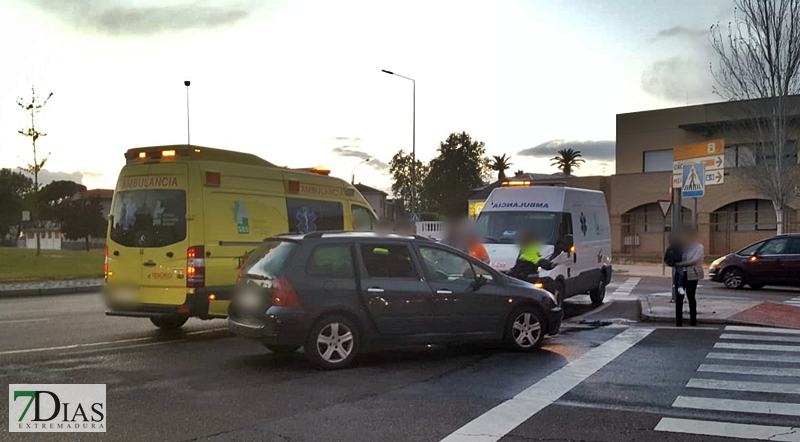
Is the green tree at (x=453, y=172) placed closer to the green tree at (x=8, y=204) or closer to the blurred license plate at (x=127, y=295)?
the green tree at (x=8, y=204)

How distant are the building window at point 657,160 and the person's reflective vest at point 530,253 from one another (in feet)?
110

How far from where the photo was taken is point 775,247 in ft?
62.1

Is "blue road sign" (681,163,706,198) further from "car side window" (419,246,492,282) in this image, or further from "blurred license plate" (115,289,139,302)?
"blurred license plate" (115,289,139,302)

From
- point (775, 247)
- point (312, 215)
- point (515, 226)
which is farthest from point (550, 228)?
point (775, 247)

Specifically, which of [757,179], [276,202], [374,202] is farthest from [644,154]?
[374,202]

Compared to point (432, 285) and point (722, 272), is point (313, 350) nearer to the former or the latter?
point (432, 285)

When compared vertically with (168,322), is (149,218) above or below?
above

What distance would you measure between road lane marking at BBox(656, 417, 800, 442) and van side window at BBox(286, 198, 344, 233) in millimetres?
6845

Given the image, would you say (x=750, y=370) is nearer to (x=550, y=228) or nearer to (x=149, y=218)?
(x=550, y=228)

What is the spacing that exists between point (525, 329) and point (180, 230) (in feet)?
16.1

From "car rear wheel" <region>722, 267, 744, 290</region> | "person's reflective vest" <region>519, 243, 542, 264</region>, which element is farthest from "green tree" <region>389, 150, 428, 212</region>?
"person's reflective vest" <region>519, 243, 542, 264</region>

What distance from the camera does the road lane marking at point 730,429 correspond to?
548 centimetres

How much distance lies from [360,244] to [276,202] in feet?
9.89

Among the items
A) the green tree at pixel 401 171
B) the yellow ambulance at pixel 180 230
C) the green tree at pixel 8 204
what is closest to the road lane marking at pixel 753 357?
the yellow ambulance at pixel 180 230
